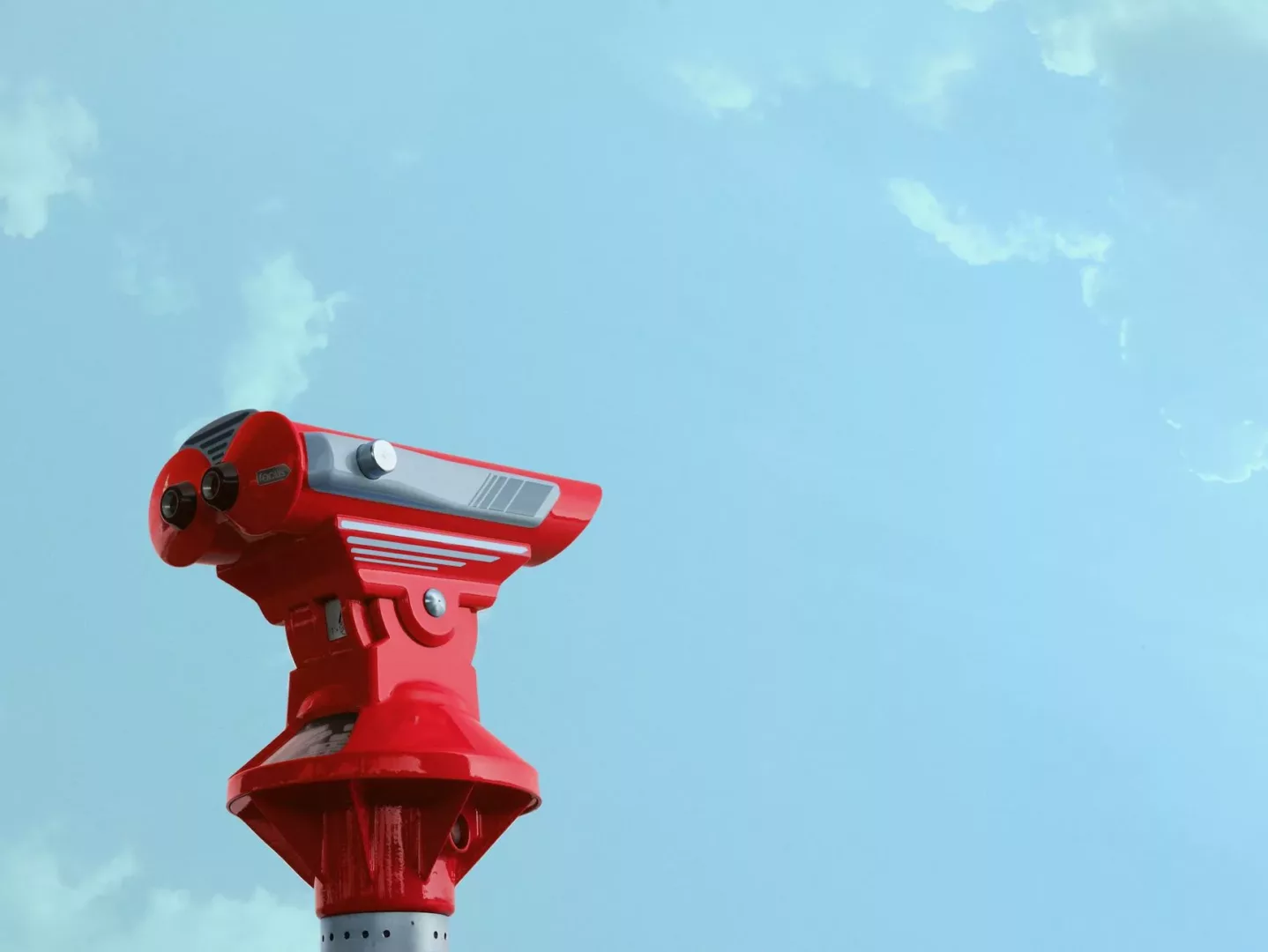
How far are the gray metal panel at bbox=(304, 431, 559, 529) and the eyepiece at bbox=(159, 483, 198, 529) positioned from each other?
0.88 ft

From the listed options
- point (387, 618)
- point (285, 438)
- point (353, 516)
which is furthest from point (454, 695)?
point (285, 438)

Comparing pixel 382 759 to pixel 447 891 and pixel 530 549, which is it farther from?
pixel 530 549

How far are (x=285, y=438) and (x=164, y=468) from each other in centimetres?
37

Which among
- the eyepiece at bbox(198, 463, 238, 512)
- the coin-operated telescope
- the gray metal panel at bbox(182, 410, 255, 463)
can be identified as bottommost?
the coin-operated telescope

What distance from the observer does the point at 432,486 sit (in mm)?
2600

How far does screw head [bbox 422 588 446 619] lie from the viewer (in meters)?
2.60

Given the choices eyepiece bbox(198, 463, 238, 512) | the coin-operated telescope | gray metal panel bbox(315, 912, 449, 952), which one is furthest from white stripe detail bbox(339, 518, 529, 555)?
gray metal panel bbox(315, 912, 449, 952)

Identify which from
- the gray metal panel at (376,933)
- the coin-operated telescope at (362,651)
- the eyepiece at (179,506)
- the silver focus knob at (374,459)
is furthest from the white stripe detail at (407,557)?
the gray metal panel at (376,933)

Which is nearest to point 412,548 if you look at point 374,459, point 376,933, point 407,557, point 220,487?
point 407,557

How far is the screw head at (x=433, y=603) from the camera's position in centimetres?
260

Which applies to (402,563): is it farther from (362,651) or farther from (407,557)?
(362,651)

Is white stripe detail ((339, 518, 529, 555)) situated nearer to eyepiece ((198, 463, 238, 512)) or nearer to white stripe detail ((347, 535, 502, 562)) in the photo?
white stripe detail ((347, 535, 502, 562))

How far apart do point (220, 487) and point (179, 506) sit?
0.34 feet

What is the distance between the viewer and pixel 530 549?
2.85m
